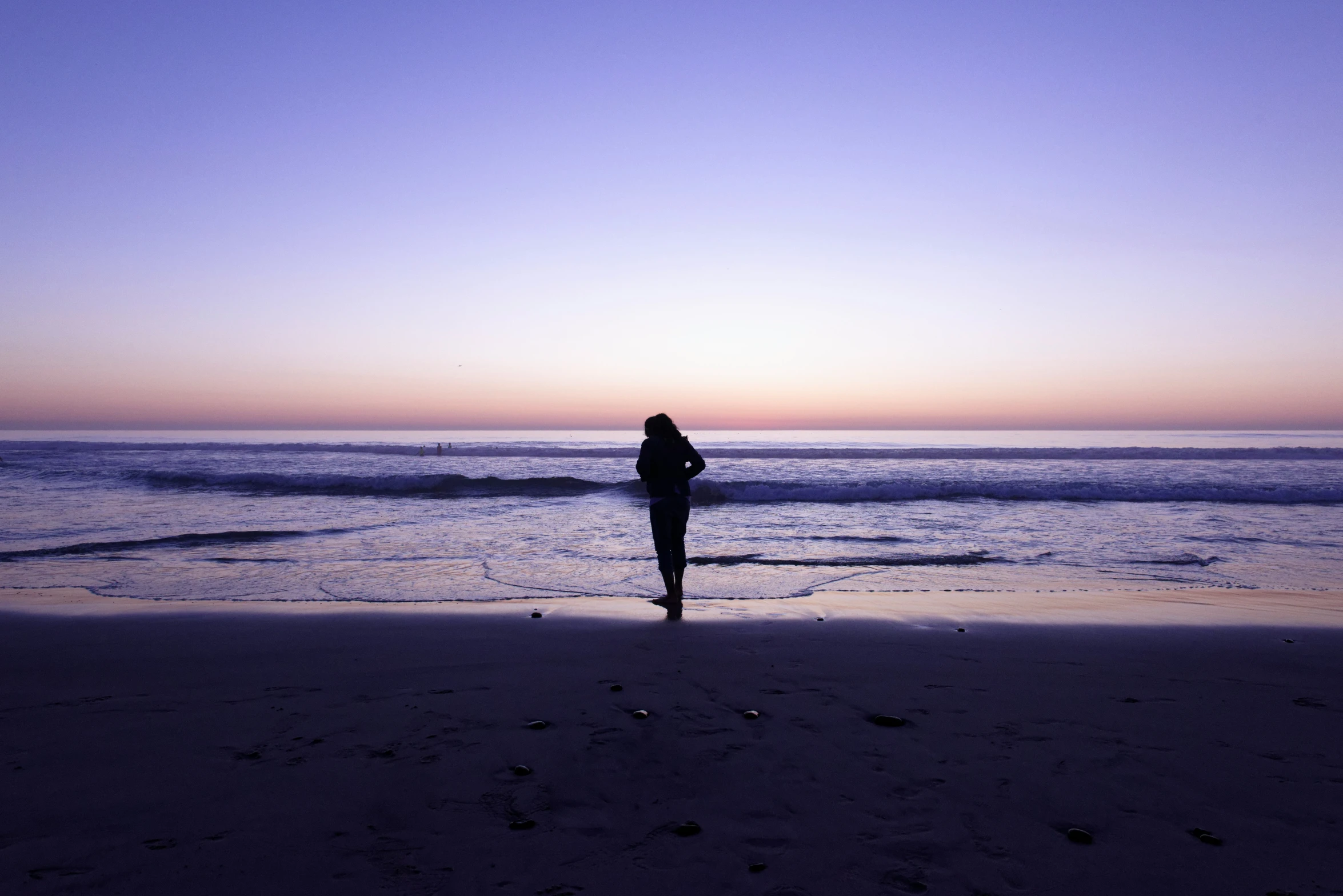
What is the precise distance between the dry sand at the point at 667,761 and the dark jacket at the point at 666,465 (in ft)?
4.98

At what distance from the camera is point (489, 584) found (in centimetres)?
856

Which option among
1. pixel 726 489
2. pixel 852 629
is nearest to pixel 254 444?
pixel 726 489

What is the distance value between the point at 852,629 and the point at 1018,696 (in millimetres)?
1898

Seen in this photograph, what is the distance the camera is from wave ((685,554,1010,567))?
9.98m

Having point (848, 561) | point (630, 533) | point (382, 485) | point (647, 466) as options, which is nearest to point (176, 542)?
point (630, 533)

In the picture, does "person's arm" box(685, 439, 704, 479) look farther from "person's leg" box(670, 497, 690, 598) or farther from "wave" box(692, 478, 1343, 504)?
"wave" box(692, 478, 1343, 504)

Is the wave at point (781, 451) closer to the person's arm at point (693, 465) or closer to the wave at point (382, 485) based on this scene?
the wave at point (382, 485)

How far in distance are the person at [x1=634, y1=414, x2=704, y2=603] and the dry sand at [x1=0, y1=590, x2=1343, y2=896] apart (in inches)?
42.8

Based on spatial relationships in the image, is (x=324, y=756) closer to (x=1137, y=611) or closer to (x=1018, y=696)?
(x=1018, y=696)

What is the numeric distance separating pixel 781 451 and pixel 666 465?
44734 mm

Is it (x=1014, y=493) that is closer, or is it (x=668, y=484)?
(x=668, y=484)

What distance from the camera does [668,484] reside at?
712 centimetres

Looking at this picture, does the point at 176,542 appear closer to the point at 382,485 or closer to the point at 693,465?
the point at 693,465

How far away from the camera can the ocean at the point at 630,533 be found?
28.7ft
